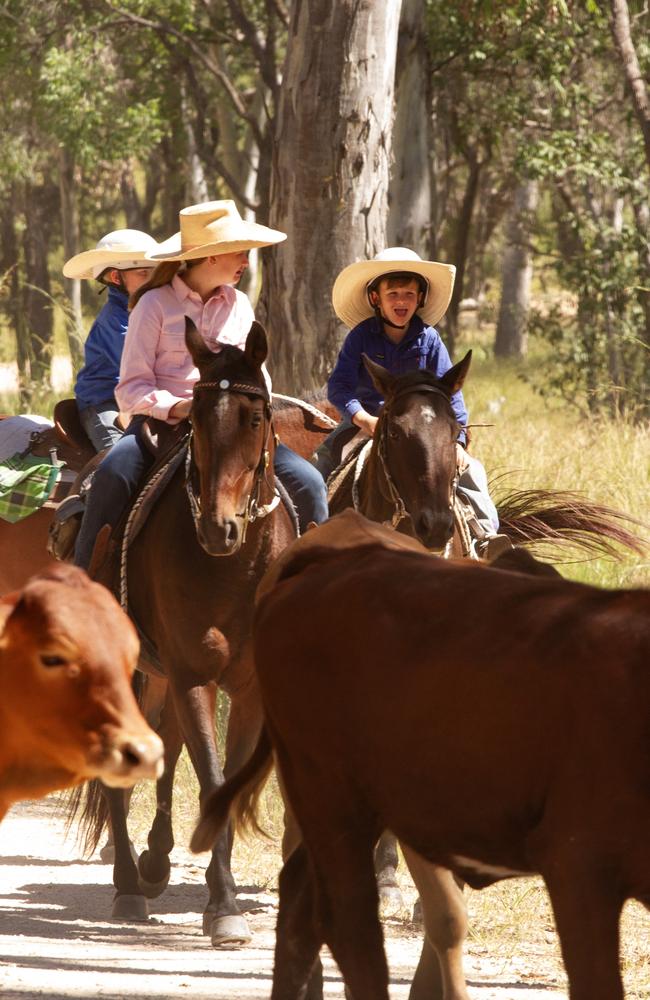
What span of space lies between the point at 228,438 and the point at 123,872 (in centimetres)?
230

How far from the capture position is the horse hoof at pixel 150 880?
703cm

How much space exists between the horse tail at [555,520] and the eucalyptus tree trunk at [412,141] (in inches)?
290

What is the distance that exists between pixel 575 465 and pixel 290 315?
2620 mm

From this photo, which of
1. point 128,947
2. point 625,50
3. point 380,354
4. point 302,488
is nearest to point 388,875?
point 128,947

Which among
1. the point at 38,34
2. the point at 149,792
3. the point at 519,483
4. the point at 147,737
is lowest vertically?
the point at 149,792

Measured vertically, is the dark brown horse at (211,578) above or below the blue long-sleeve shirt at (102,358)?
below

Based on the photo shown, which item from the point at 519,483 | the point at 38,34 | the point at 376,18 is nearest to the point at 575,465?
the point at 519,483

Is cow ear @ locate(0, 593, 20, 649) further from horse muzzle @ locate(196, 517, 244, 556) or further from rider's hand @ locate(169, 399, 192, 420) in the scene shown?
rider's hand @ locate(169, 399, 192, 420)

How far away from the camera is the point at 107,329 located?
8.37 meters

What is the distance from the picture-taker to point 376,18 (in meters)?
11.1

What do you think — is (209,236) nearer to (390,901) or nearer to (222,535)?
(222,535)

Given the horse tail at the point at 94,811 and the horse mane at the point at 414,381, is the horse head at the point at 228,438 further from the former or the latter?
the horse tail at the point at 94,811

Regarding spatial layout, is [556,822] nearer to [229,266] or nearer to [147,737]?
[147,737]

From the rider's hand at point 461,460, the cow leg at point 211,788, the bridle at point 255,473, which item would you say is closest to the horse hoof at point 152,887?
the cow leg at point 211,788
